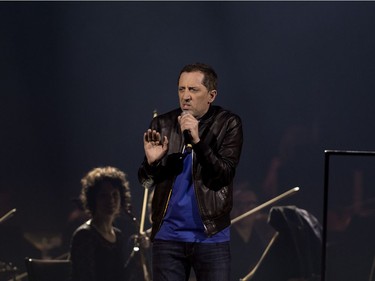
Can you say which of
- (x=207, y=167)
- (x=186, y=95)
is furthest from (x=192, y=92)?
(x=207, y=167)

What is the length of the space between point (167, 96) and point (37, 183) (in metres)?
1.00

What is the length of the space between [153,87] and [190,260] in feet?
7.73

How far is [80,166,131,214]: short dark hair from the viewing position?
15.2 ft

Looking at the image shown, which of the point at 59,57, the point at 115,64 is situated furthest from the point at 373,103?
the point at 59,57

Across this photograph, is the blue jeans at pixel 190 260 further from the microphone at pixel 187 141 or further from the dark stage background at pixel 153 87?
the dark stage background at pixel 153 87

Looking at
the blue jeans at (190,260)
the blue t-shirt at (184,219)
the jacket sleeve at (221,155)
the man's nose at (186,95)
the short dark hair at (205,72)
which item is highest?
the short dark hair at (205,72)

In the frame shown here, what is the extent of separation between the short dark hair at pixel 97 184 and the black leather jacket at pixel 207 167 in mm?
2074

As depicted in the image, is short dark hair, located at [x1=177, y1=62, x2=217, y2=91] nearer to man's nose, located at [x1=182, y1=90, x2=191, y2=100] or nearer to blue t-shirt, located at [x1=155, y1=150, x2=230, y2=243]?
man's nose, located at [x1=182, y1=90, x2=191, y2=100]

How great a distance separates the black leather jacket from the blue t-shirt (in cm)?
2

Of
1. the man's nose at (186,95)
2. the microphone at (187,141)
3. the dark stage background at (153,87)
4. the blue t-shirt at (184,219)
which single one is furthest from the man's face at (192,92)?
the dark stage background at (153,87)

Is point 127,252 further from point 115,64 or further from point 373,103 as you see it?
point 373,103

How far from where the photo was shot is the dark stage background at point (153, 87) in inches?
179

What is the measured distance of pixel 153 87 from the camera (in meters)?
4.67

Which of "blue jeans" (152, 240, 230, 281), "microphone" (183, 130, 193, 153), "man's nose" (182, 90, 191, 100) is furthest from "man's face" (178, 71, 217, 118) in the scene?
"blue jeans" (152, 240, 230, 281)
